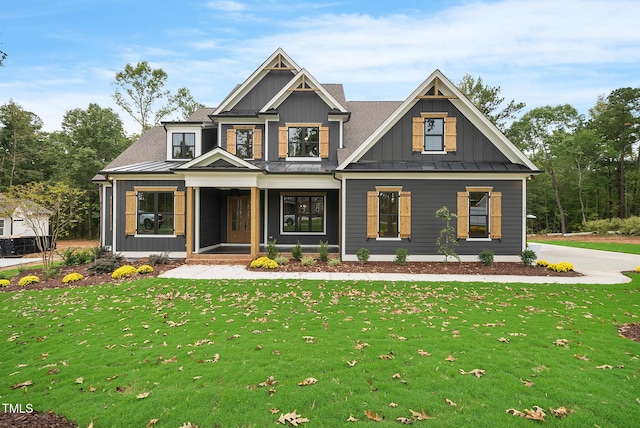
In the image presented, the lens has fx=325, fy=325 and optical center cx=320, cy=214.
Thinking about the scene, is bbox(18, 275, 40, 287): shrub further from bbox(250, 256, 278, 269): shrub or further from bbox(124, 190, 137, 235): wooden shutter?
bbox(250, 256, 278, 269): shrub

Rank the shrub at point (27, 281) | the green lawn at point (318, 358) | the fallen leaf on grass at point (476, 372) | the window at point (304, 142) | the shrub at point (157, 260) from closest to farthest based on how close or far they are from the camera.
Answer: the green lawn at point (318, 358) → the fallen leaf on grass at point (476, 372) → the shrub at point (27, 281) → the shrub at point (157, 260) → the window at point (304, 142)

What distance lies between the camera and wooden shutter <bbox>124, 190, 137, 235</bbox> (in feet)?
48.2

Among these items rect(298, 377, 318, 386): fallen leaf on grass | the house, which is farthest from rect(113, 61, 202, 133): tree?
rect(298, 377, 318, 386): fallen leaf on grass

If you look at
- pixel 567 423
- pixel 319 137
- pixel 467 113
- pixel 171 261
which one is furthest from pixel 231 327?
pixel 467 113

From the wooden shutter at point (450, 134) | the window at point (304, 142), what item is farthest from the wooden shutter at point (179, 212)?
the wooden shutter at point (450, 134)

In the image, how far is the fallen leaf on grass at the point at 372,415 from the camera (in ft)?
10.9

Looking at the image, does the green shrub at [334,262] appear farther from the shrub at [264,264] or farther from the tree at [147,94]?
the tree at [147,94]

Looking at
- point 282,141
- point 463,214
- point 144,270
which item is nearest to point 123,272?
point 144,270

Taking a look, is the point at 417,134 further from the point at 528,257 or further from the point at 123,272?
the point at 123,272

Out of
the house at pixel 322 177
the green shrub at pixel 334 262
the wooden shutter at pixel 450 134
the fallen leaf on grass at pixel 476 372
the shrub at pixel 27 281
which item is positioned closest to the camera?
the fallen leaf on grass at pixel 476 372

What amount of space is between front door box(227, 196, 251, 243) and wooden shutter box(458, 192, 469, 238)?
10236 mm

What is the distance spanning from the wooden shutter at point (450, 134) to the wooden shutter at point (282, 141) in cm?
737

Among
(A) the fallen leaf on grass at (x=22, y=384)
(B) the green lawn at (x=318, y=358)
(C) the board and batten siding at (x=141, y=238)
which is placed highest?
(C) the board and batten siding at (x=141, y=238)

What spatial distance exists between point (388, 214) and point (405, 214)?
0.71 metres
